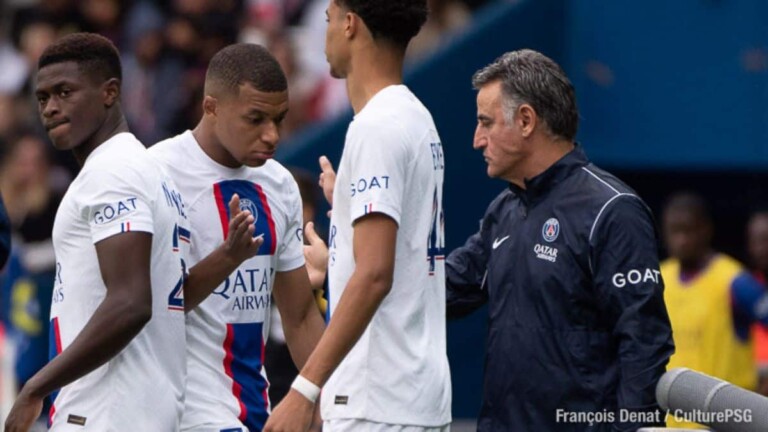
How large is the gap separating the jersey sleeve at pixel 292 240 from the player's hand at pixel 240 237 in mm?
477

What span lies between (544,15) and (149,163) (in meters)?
6.53

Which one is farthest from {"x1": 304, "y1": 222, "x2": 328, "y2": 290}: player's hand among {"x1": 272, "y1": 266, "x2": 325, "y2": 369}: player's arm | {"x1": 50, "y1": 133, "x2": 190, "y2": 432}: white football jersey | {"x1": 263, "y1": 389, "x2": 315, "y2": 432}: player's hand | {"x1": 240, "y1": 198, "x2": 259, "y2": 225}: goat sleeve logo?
{"x1": 263, "y1": 389, "x2": 315, "y2": 432}: player's hand

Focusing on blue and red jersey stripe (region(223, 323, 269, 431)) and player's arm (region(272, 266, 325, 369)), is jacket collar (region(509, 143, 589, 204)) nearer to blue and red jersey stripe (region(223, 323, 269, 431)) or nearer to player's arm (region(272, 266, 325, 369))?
player's arm (region(272, 266, 325, 369))

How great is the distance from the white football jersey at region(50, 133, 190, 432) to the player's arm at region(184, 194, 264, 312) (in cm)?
24

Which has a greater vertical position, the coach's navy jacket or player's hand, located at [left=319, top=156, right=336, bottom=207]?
player's hand, located at [left=319, top=156, right=336, bottom=207]

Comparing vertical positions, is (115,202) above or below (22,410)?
above

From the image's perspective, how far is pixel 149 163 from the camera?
16.0 ft

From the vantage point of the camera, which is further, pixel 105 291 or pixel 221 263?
pixel 221 263

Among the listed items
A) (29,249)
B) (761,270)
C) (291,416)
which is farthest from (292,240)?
(29,249)

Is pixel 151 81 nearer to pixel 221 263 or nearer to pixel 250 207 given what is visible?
pixel 250 207

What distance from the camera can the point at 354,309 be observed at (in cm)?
455

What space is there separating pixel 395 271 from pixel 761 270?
589 cm

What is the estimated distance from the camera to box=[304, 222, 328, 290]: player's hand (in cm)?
559

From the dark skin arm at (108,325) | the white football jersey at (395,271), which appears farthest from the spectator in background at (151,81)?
the dark skin arm at (108,325)
